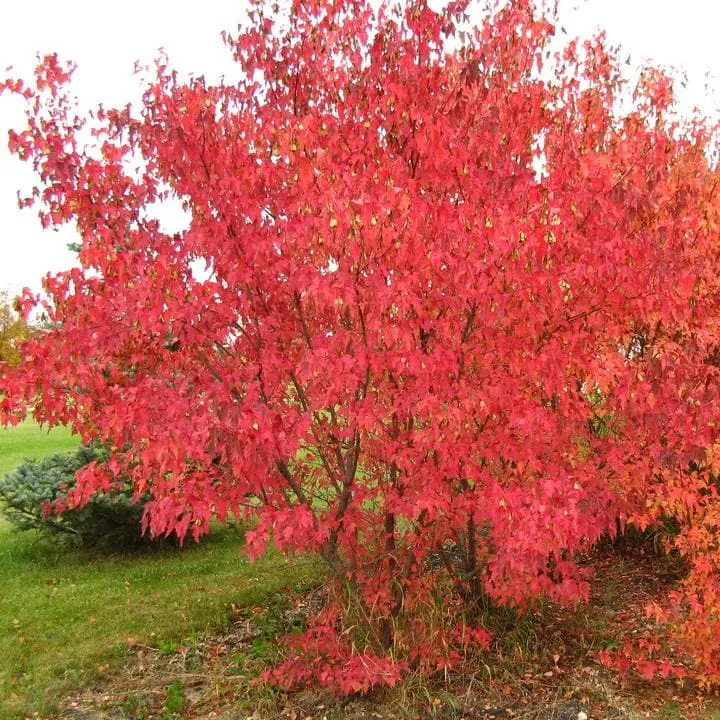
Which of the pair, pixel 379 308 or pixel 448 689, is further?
pixel 448 689

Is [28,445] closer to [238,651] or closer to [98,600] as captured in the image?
[98,600]

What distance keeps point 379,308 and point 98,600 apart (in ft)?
15.4

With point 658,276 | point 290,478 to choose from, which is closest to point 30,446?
point 290,478

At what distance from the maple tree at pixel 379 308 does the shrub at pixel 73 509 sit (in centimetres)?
344

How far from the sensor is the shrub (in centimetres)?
740

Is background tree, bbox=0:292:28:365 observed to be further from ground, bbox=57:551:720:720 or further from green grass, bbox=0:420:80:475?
ground, bbox=57:551:720:720

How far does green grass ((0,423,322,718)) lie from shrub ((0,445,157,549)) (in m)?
0.27

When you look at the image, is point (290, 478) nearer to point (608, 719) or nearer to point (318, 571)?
point (608, 719)

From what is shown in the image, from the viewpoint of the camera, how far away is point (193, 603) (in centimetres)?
635

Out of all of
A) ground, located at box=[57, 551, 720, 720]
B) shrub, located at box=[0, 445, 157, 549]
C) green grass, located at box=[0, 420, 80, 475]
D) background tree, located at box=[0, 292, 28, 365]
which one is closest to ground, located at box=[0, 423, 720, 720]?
ground, located at box=[57, 551, 720, 720]

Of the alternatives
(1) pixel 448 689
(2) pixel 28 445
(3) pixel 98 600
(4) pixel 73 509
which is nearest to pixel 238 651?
(1) pixel 448 689

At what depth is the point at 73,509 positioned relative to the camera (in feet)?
24.5

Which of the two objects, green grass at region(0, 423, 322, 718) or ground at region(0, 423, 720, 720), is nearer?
ground at region(0, 423, 720, 720)

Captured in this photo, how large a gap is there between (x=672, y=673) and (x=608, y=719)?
0.80 meters
